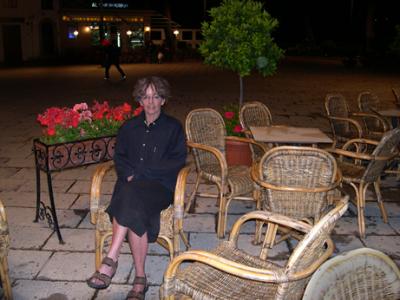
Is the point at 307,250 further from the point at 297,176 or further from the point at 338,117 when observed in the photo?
the point at 338,117

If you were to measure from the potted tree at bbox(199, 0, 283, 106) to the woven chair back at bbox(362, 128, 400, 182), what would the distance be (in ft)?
6.44

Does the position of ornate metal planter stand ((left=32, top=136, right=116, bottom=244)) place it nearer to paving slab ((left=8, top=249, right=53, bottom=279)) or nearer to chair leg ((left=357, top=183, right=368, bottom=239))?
paving slab ((left=8, top=249, right=53, bottom=279))

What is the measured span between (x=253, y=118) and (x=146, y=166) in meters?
2.10

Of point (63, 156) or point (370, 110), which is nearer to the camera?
point (63, 156)

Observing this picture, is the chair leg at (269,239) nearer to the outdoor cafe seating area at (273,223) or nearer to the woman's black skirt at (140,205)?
the outdoor cafe seating area at (273,223)

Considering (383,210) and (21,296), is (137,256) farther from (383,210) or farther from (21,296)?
(383,210)

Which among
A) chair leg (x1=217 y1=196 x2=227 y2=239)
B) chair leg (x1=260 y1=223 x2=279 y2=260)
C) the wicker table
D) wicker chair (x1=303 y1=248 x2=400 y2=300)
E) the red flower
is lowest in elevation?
chair leg (x1=217 y1=196 x2=227 y2=239)

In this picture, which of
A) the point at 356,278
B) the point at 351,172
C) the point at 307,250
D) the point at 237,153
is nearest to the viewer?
the point at 356,278

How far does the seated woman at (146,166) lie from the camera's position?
120 inches

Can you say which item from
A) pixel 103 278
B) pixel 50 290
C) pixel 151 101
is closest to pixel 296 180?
pixel 151 101

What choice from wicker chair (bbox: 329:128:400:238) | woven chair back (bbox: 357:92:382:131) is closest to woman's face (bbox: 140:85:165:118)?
wicker chair (bbox: 329:128:400:238)

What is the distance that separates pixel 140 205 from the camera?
303 cm

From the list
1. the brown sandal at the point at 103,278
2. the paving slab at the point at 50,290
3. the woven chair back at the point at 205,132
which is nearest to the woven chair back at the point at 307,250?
the brown sandal at the point at 103,278

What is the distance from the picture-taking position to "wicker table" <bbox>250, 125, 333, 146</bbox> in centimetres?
428
